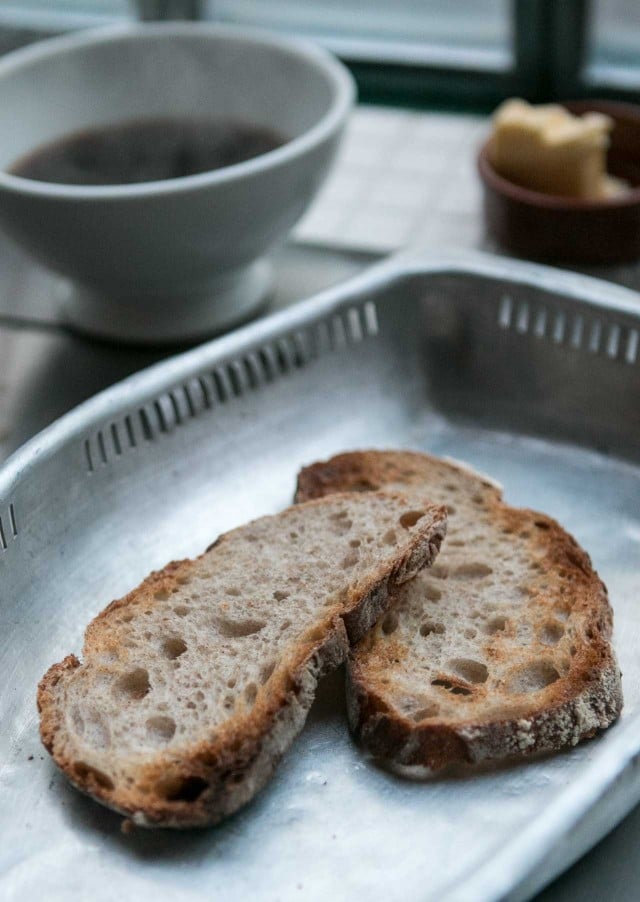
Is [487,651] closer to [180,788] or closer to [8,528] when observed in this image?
[180,788]

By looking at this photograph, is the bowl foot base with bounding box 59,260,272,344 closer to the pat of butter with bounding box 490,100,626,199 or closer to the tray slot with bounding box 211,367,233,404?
the tray slot with bounding box 211,367,233,404

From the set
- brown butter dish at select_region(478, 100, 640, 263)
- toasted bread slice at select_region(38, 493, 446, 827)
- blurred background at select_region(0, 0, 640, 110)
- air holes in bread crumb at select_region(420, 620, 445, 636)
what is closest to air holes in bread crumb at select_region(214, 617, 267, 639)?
toasted bread slice at select_region(38, 493, 446, 827)

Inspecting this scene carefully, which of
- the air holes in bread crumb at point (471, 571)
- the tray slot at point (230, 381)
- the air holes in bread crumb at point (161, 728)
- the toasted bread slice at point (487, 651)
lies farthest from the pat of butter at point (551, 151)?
the air holes in bread crumb at point (161, 728)

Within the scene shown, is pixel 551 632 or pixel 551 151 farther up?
pixel 551 151

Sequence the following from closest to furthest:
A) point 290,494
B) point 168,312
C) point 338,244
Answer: point 290,494
point 168,312
point 338,244

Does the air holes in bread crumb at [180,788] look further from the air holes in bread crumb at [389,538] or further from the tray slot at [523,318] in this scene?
the tray slot at [523,318]

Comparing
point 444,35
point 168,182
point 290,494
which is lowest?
point 290,494

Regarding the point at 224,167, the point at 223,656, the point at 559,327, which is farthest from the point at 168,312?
the point at 223,656
